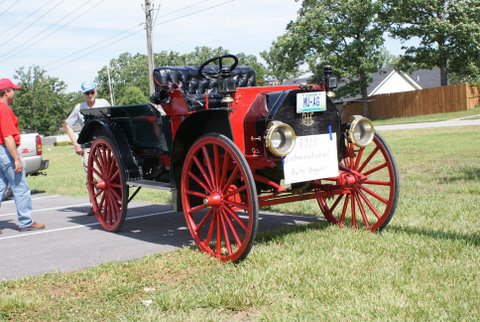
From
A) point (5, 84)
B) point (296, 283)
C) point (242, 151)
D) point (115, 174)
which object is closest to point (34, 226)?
point (115, 174)

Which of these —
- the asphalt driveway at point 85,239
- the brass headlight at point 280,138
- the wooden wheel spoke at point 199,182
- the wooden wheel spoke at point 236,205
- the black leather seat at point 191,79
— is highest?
the black leather seat at point 191,79

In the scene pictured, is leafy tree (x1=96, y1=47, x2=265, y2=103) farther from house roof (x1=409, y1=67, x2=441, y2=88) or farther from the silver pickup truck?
the silver pickup truck

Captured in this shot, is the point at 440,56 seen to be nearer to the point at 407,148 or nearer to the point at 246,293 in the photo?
the point at 407,148

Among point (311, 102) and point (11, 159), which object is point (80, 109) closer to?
point (11, 159)

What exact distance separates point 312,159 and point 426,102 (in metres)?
38.4

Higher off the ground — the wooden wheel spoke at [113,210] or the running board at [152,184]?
the running board at [152,184]

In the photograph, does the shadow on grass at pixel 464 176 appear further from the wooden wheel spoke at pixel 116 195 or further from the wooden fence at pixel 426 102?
the wooden fence at pixel 426 102

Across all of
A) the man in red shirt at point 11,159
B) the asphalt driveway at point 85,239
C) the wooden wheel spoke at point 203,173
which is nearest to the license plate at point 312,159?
the wooden wheel spoke at point 203,173

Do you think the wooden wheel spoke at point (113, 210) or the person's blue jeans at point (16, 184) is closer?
the wooden wheel spoke at point (113, 210)

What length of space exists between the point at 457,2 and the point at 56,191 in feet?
115

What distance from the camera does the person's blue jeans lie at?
7430 mm

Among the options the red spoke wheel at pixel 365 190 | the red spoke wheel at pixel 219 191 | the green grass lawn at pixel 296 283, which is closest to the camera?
the green grass lawn at pixel 296 283

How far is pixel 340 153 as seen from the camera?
18.5ft

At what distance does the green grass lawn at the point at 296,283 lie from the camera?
12.3ft
